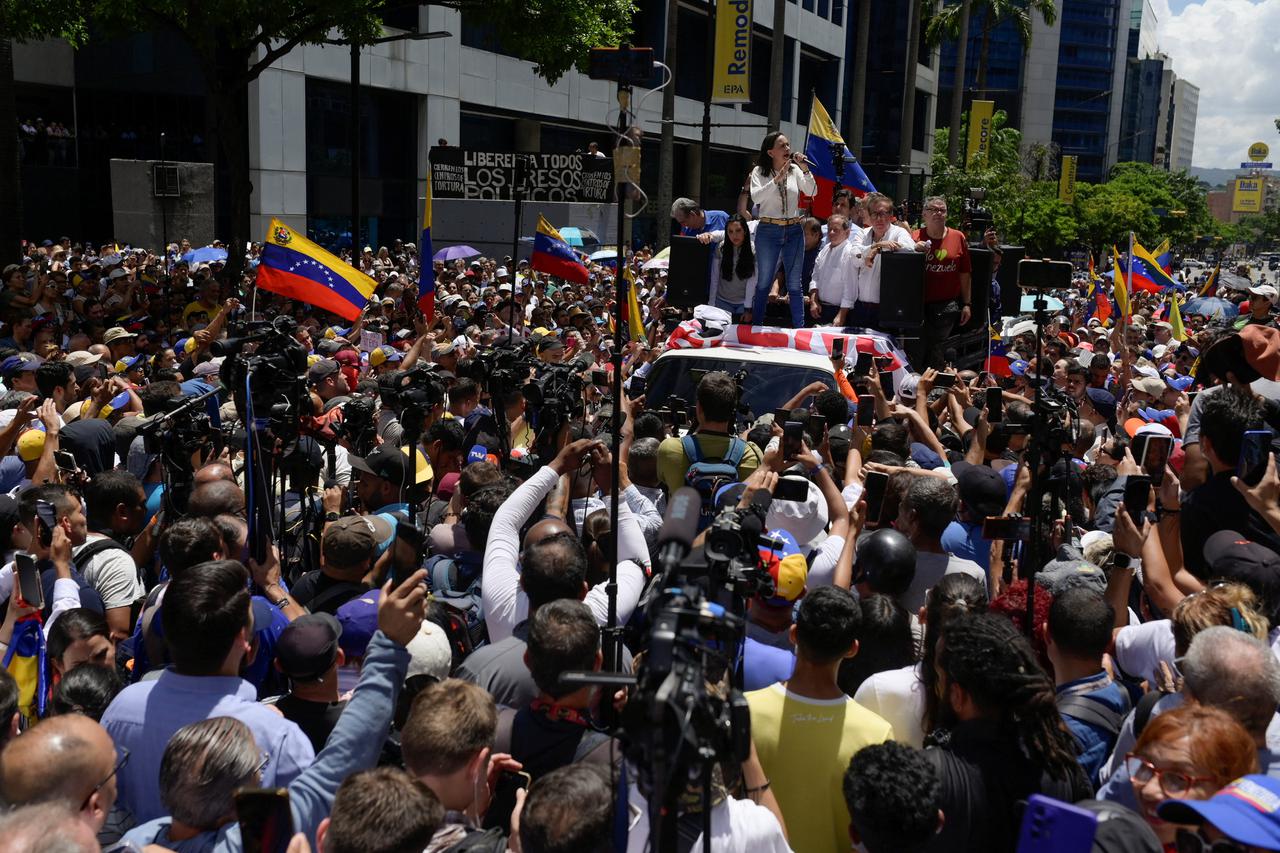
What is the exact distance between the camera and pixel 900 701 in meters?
3.67

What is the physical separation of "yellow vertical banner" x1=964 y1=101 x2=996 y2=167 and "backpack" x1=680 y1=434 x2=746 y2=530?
39290 millimetres

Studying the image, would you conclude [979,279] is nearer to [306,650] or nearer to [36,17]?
[306,650]

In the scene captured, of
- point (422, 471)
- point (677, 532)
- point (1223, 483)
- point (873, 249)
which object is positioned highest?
point (873, 249)

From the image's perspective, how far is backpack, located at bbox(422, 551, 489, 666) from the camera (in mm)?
4730

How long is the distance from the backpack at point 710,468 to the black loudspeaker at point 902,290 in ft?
12.8

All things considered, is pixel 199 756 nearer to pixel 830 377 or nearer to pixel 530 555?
pixel 530 555

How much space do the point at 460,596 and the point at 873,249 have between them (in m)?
5.97

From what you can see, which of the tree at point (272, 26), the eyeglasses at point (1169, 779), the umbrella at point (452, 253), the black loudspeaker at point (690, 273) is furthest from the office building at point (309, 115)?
the eyeglasses at point (1169, 779)

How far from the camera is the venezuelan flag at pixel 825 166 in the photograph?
515 inches

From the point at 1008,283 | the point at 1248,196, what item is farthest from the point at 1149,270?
the point at 1248,196

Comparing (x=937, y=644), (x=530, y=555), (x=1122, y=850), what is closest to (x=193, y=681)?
(x=530, y=555)

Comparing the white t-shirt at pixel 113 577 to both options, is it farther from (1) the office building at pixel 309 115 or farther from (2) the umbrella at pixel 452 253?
(1) the office building at pixel 309 115

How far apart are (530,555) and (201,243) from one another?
766 inches

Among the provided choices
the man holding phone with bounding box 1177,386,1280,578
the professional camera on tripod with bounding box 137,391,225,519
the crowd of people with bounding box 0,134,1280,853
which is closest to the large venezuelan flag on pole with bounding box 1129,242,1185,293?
the crowd of people with bounding box 0,134,1280,853
